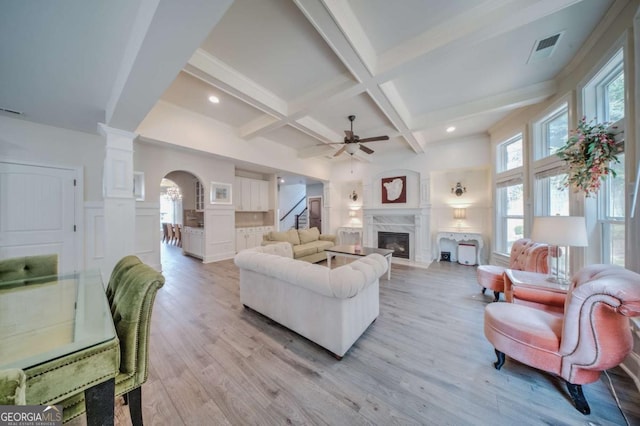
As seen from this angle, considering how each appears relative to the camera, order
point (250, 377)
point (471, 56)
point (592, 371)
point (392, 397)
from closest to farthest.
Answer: point (592, 371)
point (392, 397)
point (250, 377)
point (471, 56)

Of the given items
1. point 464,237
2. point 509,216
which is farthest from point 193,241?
point 509,216

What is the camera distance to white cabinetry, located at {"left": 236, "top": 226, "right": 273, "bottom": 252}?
20.1 feet

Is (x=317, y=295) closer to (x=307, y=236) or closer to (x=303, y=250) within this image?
(x=303, y=250)

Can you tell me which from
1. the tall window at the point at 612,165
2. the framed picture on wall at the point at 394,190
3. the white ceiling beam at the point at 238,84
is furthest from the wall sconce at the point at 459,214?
the white ceiling beam at the point at 238,84

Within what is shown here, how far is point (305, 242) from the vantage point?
5.45m

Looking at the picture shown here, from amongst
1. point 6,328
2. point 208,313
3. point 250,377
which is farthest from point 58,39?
point 250,377

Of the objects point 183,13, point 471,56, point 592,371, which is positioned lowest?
point 592,371

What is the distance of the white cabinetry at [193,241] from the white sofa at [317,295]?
3543mm

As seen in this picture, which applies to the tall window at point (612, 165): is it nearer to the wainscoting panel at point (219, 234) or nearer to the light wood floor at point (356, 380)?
the light wood floor at point (356, 380)

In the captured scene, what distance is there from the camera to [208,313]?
8.75ft

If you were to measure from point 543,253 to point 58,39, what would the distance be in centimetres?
529

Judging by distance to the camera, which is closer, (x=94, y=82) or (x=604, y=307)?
(x=604, y=307)

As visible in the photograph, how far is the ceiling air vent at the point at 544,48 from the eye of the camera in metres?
2.21

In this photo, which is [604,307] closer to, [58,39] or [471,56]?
[471,56]
